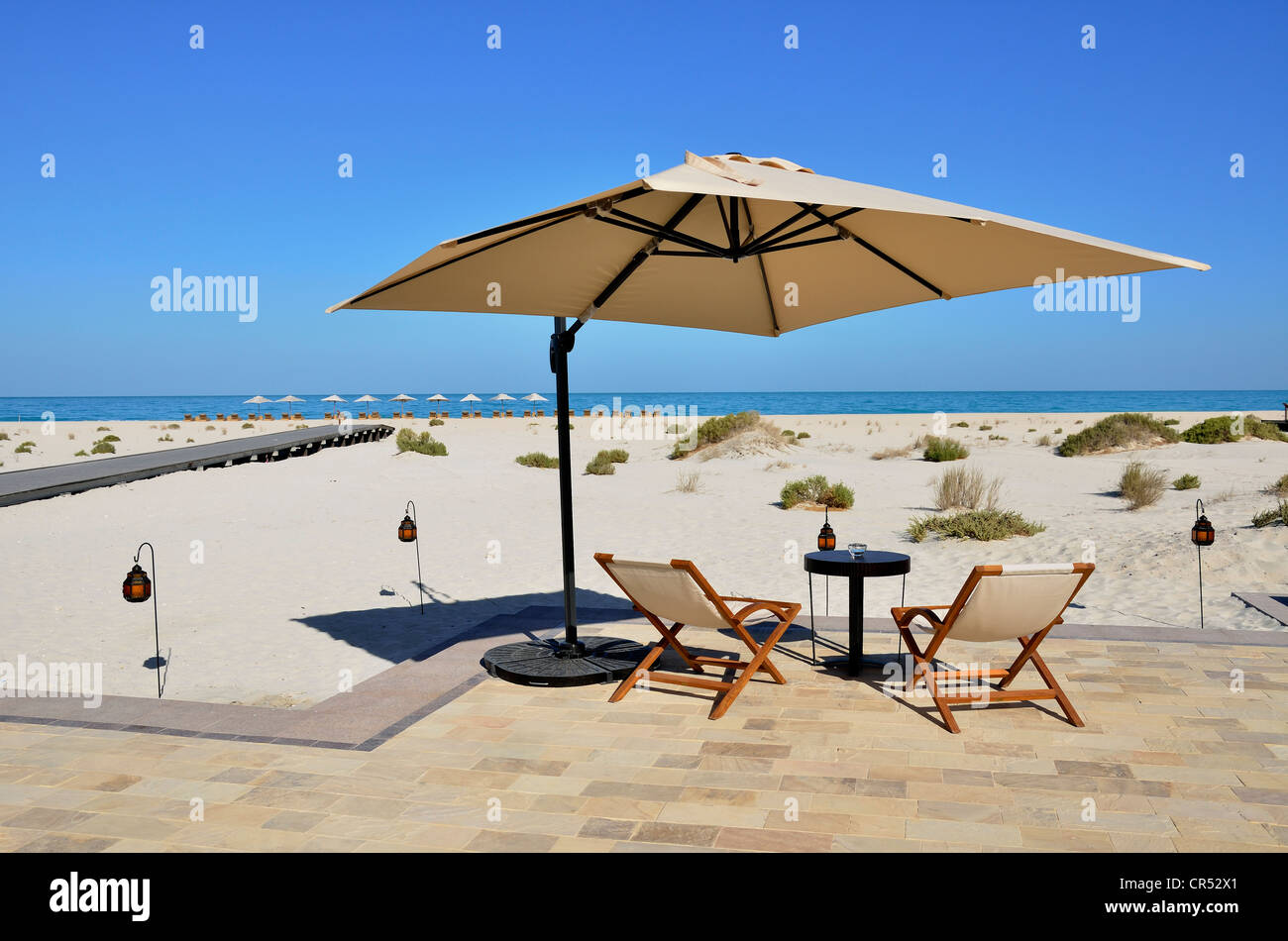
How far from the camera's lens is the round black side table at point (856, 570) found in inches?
176

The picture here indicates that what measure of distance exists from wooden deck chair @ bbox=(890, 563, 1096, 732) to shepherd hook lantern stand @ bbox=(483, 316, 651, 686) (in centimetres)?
168

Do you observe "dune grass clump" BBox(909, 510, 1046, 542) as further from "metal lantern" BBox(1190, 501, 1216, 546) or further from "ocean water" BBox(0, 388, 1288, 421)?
"ocean water" BBox(0, 388, 1288, 421)

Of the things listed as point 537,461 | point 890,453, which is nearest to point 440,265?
point 537,461

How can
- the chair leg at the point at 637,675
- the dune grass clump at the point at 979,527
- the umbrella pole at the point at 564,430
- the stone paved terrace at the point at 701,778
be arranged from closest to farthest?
the stone paved terrace at the point at 701,778 → the chair leg at the point at 637,675 → the umbrella pole at the point at 564,430 → the dune grass clump at the point at 979,527

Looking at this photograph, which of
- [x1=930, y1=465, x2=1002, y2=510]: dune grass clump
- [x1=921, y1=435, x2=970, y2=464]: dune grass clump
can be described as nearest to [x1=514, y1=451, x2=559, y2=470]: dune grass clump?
[x1=921, y1=435, x2=970, y2=464]: dune grass clump

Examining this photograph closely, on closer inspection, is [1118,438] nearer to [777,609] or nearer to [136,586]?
[777,609]

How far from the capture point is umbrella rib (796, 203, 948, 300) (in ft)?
14.6

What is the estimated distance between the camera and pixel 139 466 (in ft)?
62.4

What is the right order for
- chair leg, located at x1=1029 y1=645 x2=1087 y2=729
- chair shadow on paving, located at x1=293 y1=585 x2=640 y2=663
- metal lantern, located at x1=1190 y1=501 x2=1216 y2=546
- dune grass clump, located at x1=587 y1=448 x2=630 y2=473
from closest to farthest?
chair leg, located at x1=1029 y1=645 x2=1087 y2=729 < metal lantern, located at x1=1190 y1=501 x2=1216 y2=546 < chair shadow on paving, located at x1=293 y1=585 x2=640 y2=663 < dune grass clump, located at x1=587 y1=448 x2=630 y2=473

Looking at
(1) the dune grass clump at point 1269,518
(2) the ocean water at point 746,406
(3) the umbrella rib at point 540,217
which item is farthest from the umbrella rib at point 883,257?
(2) the ocean water at point 746,406

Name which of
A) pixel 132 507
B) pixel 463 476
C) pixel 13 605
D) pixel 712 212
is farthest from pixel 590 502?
pixel 712 212

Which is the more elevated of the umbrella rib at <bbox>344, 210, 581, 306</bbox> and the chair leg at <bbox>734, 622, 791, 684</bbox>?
the umbrella rib at <bbox>344, 210, 581, 306</bbox>

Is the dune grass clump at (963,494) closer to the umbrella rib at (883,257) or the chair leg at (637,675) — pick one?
the umbrella rib at (883,257)

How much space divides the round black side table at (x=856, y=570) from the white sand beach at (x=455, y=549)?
276 centimetres
